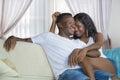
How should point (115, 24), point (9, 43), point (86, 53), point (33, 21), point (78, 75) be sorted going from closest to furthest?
point (78, 75) → point (86, 53) → point (9, 43) → point (33, 21) → point (115, 24)

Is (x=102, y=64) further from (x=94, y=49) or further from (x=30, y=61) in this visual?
(x=30, y=61)

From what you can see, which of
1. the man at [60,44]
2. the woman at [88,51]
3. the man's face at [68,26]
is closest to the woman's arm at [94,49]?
the woman at [88,51]

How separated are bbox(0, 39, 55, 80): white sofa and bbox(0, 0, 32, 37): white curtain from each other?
A: 1.28 m

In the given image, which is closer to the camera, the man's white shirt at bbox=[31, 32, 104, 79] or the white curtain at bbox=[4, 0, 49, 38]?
the man's white shirt at bbox=[31, 32, 104, 79]

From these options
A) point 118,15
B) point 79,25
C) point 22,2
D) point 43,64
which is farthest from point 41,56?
point 118,15

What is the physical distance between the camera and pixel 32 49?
7.75 ft

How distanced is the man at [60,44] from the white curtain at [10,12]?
1.27 meters

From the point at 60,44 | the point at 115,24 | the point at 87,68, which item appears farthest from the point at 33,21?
the point at 87,68

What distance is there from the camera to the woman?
202 centimetres

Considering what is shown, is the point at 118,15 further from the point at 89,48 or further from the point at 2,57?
the point at 2,57

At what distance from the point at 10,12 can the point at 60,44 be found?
1.66 m

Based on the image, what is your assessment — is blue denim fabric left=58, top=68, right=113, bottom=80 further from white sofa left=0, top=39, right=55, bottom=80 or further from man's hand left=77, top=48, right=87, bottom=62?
white sofa left=0, top=39, right=55, bottom=80

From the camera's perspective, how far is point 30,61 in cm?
232

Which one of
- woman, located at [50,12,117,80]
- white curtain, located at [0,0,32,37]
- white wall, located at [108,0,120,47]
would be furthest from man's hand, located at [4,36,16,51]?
white wall, located at [108,0,120,47]
